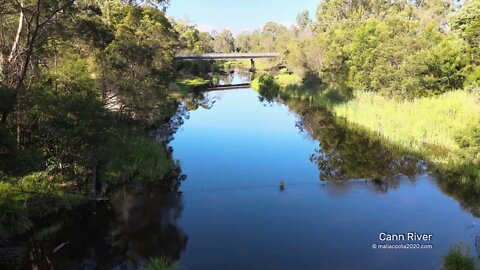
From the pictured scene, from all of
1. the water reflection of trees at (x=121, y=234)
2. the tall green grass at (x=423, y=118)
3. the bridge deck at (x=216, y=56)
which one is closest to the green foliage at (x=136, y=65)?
the water reflection of trees at (x=121, y=234)

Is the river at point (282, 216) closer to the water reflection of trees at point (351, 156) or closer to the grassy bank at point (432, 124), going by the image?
the water reflection of trees at point (351, 156)

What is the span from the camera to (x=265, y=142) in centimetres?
2764

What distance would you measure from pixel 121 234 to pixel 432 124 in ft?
63.8

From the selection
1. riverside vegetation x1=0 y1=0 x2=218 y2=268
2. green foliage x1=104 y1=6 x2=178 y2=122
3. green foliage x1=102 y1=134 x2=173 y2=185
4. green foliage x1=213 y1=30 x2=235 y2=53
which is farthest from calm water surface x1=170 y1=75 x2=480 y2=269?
green foliage x1=213 y1=30 x2=235 y2=53

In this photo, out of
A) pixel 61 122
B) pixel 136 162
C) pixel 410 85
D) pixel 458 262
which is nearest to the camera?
pixel 458 262

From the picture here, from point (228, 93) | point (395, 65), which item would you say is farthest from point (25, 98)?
point (228, 93)

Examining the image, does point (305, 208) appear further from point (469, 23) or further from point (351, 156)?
point (469, 23)

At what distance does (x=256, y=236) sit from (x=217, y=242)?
A: 1.36 metres

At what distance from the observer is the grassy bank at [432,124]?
1778cm

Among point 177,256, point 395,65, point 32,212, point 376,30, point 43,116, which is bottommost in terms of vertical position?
point 177,256

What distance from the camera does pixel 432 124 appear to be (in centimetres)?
2439

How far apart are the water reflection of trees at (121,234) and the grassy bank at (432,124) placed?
41.0 feet

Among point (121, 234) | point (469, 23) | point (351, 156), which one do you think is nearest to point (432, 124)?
point (351, 156)

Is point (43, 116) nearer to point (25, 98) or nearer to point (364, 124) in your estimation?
point (25, 98)
